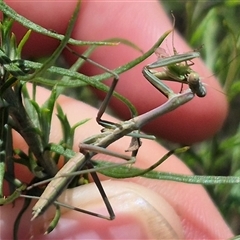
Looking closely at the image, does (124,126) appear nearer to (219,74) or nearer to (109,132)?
(109,132)

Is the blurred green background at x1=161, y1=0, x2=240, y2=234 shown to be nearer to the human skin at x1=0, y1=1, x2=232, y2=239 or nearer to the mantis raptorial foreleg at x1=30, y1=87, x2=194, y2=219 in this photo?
the human skin at x1=0, y1=1, x2=232, y2=239

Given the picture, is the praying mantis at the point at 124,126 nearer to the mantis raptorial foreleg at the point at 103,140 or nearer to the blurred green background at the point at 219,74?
the mantis raptorial foreleg at the point at 103,140

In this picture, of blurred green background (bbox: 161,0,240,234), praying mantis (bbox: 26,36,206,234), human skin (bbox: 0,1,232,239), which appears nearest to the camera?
praying mantis (bbox: 26,36,206,234)

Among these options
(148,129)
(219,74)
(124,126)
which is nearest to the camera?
(124,126)

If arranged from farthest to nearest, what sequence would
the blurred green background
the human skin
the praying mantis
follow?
the blurred green background, the human skin, the praying mantis

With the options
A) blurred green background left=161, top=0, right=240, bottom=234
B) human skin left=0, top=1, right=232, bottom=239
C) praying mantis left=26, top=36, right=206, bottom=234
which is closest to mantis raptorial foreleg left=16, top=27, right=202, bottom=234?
praying mantis left=26, top=36, right=206, bottom=234

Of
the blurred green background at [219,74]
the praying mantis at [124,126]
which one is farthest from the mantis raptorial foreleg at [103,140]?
the blurred green background at [219,74]

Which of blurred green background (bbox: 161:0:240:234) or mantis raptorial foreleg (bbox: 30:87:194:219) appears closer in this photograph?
mantis raptorial foreleg (bbox: 30:87:194:219)

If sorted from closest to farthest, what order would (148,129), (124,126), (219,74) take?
1. (124,126)
2. (219,74)
3. (148,129)

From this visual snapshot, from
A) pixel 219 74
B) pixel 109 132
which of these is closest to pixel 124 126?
pixel 109 132

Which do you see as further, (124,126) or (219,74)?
(219,74)
